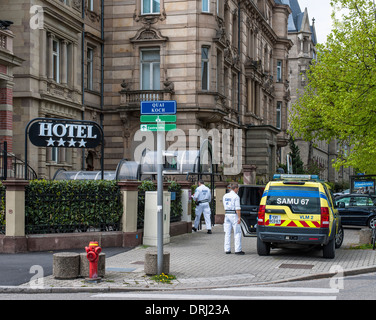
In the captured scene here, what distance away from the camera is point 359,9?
28.7 metres

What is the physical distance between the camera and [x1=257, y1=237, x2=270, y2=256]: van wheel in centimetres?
1516

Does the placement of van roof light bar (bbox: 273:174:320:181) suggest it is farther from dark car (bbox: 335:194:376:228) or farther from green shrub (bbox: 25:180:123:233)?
dark car (bbox: 335:194:376:228)

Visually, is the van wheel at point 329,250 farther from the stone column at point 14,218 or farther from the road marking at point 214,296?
the stone column at point 14,218

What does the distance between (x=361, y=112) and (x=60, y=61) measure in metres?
14.0

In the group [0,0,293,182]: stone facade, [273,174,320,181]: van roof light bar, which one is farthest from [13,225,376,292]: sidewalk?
[0,0,293,182]: stone facade

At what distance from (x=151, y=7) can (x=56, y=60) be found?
7589 mm

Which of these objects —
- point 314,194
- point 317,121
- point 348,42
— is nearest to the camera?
point 314,194

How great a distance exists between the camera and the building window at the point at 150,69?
33.9 metres

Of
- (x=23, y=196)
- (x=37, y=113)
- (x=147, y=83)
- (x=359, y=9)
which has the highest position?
(x=359, y=9)

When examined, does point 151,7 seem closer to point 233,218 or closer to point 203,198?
point 203,198

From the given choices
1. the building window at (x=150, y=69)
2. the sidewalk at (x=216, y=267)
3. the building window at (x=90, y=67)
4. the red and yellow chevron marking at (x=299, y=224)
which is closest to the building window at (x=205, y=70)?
the building window at (x=150, y=69)

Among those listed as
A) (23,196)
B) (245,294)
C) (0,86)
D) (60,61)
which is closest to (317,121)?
(60,61)

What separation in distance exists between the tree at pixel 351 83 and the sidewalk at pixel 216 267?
10058 mm

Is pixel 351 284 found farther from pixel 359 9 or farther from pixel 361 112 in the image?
pixel 359 9
